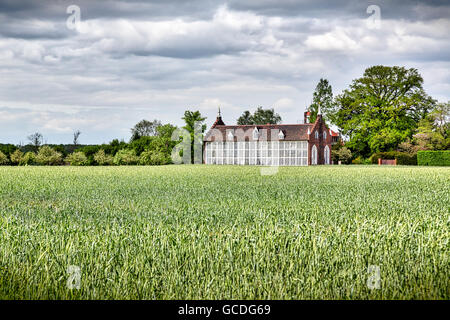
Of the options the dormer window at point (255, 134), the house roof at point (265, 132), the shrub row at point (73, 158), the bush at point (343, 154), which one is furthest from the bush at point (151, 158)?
the bush at point (343, 154)

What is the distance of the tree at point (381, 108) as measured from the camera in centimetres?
6012

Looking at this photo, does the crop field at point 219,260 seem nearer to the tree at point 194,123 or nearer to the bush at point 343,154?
the tree at point 194,123

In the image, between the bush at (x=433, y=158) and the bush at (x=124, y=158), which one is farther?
the bush at (x=124, y=158)

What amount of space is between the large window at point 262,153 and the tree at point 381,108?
29.0ft

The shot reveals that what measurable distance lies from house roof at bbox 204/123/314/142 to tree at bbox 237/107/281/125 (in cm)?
2632

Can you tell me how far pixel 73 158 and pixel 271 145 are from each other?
2675 cm

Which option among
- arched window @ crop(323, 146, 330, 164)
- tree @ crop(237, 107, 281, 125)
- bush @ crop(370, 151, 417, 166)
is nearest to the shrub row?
arched window @ crop(323, 146, 330, 164)

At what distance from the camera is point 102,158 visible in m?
50.1

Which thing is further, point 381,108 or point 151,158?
point 381,108

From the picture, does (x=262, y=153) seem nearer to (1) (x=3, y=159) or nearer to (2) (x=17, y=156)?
(2) (x=17, y=156)

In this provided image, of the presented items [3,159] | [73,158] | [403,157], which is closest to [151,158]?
[73,158]

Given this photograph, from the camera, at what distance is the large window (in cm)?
6028
